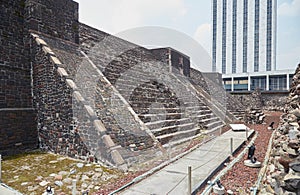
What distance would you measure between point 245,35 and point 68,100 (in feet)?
210

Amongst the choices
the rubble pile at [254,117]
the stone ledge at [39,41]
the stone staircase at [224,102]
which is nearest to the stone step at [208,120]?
the stone staircase at [224,102]

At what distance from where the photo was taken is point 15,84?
22.0 ft

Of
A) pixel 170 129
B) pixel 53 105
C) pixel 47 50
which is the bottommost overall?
pixel 170 129

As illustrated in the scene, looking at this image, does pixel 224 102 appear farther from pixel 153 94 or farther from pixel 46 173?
pixel 46 173

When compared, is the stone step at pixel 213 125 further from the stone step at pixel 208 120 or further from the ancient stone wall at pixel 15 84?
the ancient stone wall at pixel 15 84

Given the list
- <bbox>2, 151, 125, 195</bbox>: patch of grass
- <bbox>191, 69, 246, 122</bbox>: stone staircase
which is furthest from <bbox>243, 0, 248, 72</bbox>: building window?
<bbox>2, 151, 125, 195</bbox>: patch of grass

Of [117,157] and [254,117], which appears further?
[254,117]

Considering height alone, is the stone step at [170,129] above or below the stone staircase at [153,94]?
below

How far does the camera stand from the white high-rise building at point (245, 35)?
186 feet

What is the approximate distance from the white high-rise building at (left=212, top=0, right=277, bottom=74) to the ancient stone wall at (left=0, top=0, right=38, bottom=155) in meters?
55.3

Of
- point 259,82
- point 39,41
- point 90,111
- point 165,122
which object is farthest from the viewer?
point 259,82

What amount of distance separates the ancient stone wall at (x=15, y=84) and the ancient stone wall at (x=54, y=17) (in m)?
0.36

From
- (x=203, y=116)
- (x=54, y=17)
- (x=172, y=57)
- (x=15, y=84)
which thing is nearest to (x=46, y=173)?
(x=15, y=84)

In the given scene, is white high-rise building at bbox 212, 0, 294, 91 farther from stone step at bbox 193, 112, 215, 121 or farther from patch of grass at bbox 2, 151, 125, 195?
patch of grass at bbox 2, 151, 125, 195
